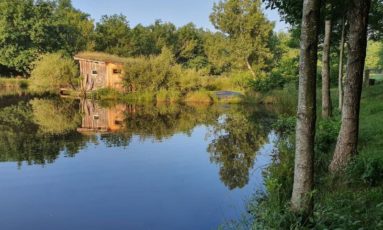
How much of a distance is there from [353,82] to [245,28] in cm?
3624

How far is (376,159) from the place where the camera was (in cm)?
638

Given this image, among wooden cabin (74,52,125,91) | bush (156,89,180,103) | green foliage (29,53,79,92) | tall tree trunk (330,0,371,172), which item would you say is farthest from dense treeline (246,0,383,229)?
green foliage (29,53,79,92)

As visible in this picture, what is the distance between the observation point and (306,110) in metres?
4.55

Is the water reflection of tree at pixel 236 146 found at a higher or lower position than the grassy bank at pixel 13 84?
lower

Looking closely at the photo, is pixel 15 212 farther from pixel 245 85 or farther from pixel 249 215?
pixel 245 85

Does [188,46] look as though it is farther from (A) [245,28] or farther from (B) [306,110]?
(B) [306,110]

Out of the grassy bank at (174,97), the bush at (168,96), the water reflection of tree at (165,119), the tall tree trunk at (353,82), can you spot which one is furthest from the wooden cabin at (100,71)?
the tall tree trunk at (353,82)

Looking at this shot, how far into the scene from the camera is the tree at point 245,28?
137 ft

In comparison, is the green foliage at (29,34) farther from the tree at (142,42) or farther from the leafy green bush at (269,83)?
the leafy green bush at (269,83)

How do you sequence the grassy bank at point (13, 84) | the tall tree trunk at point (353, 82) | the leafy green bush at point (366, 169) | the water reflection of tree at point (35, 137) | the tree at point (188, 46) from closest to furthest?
the leafy green bush at point (366, 169), the tall tree trunk at point (353, 82), the water reflection of tree at point (35, 137), the grassy bank at point (13, 84), the tree at point (188, 46)

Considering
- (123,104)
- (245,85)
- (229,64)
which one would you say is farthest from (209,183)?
(229,64)

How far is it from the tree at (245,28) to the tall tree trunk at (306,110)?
122ft

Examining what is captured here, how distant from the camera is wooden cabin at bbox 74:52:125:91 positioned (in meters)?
34.4

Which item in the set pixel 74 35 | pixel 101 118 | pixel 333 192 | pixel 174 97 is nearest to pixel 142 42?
pixel 74 35
